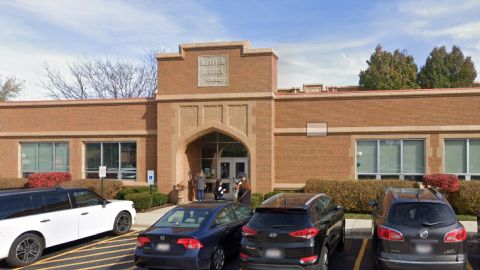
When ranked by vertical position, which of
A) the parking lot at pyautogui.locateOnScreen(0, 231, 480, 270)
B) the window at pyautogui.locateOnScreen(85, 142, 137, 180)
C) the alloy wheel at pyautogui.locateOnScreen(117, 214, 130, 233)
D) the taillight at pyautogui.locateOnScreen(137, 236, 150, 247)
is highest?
the window at pyautogui.locateOnScreen(85, 142, 137, 180)

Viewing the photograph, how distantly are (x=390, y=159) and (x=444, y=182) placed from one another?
272cm

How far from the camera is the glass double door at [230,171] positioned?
2355 cm

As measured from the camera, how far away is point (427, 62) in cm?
5159

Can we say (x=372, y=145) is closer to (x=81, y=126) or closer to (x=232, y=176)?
(x=232, y=176)

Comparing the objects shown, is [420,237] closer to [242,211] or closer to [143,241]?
[242,211]

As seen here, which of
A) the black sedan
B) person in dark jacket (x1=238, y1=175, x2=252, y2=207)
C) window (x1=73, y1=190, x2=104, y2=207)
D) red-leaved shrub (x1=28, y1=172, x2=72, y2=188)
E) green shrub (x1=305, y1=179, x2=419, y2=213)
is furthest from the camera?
red-leaved shrub (x1=28, y1=172, x2=72, y2=188)

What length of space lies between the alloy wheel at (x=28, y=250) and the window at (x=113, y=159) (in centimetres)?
1162

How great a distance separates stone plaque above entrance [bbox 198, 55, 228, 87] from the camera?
2148 cm

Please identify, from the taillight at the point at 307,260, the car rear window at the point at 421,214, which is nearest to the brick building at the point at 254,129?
the car rear window at the point at 421,214

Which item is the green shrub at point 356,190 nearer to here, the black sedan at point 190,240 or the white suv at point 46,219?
the white suv at point 46,219

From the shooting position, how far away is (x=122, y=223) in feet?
47.8

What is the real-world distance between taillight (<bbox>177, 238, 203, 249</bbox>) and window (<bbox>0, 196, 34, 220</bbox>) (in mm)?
4629

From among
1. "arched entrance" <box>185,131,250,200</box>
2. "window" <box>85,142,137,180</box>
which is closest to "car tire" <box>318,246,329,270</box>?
"arched entrance" <box>185,131,250,200</box>

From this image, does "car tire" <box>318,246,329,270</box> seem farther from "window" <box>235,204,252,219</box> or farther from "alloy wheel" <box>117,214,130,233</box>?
"alloy wheel" <box>117,214,130,233</box>
